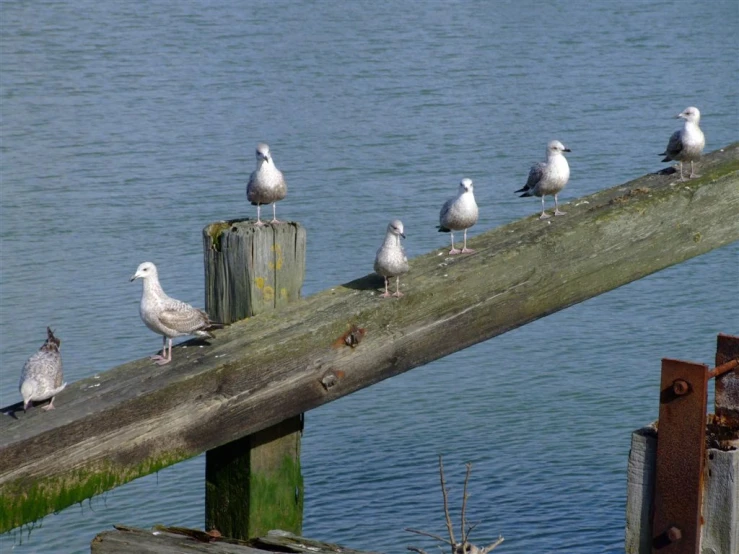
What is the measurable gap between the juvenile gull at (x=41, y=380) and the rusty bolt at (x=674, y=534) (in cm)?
156

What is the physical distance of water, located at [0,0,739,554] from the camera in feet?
24.1

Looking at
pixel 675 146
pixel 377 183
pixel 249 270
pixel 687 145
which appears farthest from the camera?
pixel 377 183

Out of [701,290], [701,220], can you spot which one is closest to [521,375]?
[701,290]

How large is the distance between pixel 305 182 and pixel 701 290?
13.2ft

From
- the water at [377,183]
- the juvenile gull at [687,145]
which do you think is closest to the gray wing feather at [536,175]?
the juvenile gull at [687,145]

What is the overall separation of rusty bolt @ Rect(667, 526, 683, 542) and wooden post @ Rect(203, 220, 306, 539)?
1.28 meters

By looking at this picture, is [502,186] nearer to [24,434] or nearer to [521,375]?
[521,375]

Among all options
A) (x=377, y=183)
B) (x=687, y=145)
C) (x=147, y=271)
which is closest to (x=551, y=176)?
(x=687, y=145)

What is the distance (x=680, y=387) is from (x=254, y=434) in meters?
1.36

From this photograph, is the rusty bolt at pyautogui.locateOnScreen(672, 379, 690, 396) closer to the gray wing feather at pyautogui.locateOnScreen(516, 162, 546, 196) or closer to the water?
the gray wing feather at pyautogui.locateOnScreen(516, 162, 546, 196)

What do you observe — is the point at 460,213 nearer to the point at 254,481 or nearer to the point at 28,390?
the point at 254,481

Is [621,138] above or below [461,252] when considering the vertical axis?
above

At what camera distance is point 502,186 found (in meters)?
12.0

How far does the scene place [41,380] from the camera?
3.62m
